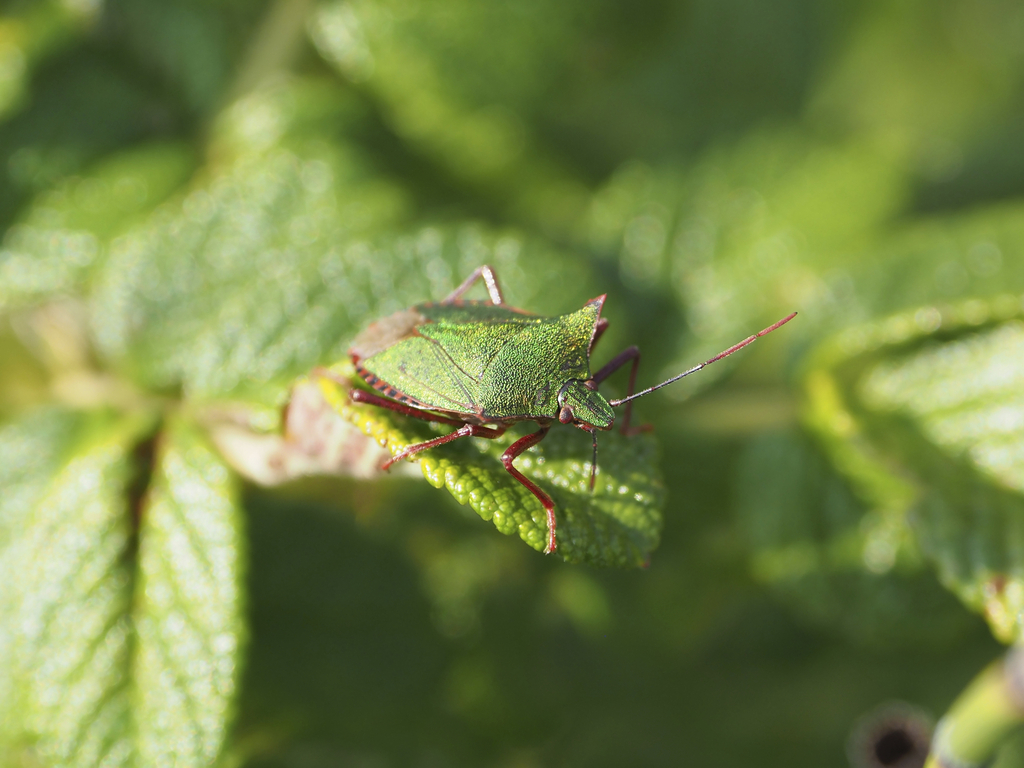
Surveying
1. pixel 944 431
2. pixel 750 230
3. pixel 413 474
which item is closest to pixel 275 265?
pixel 413 474

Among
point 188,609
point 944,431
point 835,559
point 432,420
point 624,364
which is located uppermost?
point 624,364

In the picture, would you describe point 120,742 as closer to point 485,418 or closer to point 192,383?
point 192,383

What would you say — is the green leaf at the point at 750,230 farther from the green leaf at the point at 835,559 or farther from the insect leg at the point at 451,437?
the insect leg at the point at 451,437

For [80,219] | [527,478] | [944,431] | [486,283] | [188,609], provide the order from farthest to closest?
1. [80,219]
2. [944,431]
3. [486,283]
4. [188,609]
5. [527,478]

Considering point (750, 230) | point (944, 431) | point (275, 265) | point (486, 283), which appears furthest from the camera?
point (750, 230)

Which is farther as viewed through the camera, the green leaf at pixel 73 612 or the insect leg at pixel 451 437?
the green leaf at pixel 73 612

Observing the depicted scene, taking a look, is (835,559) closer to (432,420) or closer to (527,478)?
(527,478)

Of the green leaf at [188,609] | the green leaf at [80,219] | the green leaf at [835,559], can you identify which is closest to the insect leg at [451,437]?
the green leaf at [188,609]

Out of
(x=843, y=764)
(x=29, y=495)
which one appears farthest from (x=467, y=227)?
(x=843, y=764)
